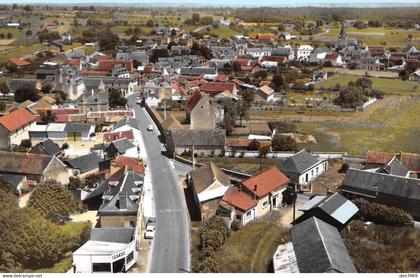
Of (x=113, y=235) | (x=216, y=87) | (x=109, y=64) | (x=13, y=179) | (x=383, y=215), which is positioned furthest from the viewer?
(x=109, y=64)

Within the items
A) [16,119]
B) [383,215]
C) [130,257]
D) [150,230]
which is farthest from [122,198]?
[16,119]

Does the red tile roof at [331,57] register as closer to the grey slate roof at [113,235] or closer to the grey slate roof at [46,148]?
the grey slate roof at [46,148]

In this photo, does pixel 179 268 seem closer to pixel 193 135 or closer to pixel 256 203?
pixel 256 203

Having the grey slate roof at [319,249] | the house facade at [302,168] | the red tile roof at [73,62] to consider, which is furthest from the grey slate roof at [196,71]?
the grey slate roof at [319,249]

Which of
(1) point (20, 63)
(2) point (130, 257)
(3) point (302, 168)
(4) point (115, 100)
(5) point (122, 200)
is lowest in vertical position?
(4) point (115, 100)

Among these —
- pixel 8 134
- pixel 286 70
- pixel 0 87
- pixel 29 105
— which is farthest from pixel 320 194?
pixel 286 70

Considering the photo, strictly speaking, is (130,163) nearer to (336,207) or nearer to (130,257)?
(130,257)

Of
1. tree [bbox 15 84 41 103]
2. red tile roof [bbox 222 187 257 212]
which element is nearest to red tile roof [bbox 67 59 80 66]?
tree [bbox 15 84 41 103]
